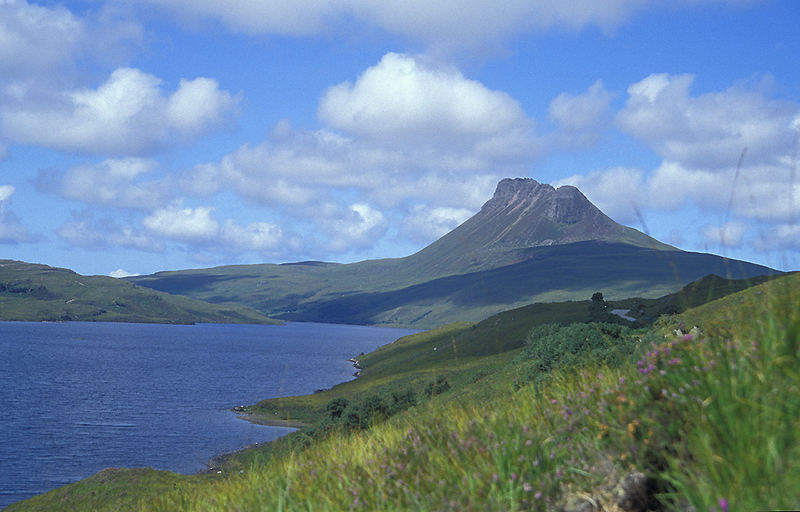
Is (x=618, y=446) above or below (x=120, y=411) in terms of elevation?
above

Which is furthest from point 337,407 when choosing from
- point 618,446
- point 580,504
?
point 580,504

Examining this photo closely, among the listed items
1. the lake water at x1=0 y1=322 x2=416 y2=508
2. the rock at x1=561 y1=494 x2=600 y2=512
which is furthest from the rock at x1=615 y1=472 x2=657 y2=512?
the lake water at x1=0 y1=322 x2=416 y2=508

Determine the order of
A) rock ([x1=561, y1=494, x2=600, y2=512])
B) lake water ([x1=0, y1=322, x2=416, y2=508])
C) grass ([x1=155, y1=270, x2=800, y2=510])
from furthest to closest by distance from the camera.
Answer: lake water ([x1=0, y1=322, x2=416, y2=508]), rock ([x1=561, y1=494, x2=600, y2=512]), grass ([x1=155, y1=270, x2=800, y2=510])

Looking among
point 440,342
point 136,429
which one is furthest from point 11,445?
point 440,342

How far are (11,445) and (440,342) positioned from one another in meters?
97.7

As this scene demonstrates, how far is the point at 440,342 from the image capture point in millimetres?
148875

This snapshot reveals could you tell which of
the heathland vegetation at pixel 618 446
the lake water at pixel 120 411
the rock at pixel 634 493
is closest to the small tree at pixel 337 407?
the lake water at pixel 120 411

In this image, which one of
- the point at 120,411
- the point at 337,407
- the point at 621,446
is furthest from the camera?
the point at 120,411

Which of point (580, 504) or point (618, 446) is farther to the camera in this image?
point (618, 446)

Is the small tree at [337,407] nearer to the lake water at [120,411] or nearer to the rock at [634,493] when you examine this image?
the lake water at [120,411]

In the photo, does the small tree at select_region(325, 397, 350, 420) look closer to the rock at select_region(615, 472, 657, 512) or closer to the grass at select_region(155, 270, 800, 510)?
the grass at select_region(155, 270, 800, 510)

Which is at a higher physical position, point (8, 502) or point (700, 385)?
point (700, 385)

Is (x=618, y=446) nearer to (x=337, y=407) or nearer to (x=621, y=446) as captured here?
(x=621, y=446)

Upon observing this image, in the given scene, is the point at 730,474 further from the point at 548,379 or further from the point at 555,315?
the point at 555,315
